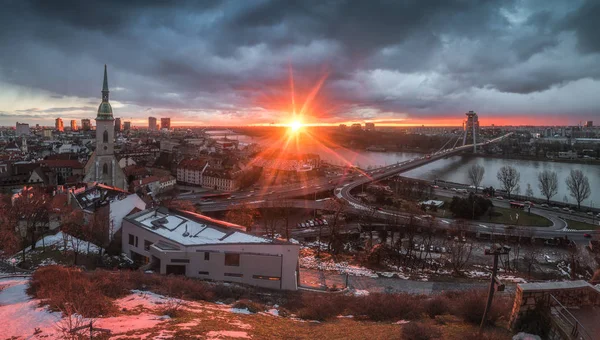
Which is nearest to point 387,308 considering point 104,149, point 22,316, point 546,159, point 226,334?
point 226,334

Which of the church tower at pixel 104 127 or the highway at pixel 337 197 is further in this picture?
the church tower at pixel 104 127

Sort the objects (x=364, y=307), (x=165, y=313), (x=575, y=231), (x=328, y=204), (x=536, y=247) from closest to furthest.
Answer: (x=165, y=313)
(x=364, y=307)
(x=536, y=247)
(x=575, y=231)
(x=328, y=204)

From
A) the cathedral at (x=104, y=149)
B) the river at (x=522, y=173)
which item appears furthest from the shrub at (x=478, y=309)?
the river at (x=522, y=173)

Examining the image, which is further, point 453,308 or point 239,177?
point 239,177

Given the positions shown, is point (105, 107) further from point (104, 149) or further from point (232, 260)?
point (232, 260)

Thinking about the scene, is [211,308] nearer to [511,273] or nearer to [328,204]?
[511,273]

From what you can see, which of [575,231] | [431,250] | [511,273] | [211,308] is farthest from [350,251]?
[575,231]

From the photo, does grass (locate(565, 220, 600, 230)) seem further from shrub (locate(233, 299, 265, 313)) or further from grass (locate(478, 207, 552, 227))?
shrub (locate(233, 299, 265, 313))

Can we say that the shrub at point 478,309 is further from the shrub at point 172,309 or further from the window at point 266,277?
the window at point 266,277
